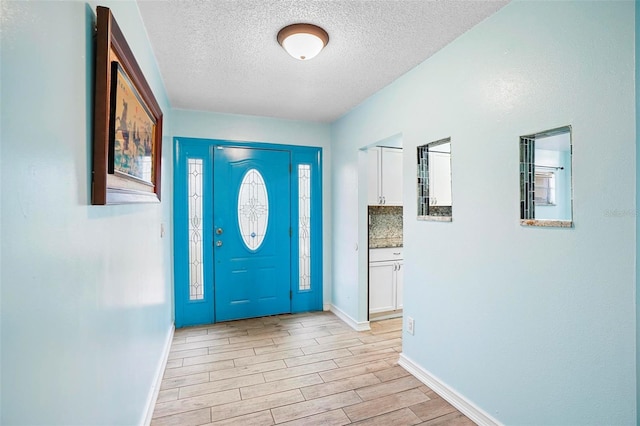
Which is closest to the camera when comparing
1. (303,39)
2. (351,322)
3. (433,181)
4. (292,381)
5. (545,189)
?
(545,189)

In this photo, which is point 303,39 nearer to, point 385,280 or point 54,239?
point 54,239

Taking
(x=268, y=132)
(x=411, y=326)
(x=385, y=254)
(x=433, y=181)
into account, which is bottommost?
(x=411, y=326)

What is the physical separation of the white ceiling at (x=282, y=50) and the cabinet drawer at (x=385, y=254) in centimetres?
178

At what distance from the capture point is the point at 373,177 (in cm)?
390

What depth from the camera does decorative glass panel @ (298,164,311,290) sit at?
14.1 feet

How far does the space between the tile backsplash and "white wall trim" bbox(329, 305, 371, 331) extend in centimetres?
97

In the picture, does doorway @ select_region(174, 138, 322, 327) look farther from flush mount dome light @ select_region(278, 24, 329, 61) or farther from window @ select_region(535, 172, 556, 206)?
window @ select_region(535, 172, 556, 206)

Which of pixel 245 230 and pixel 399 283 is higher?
pixel 245 230

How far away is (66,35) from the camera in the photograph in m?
0.94

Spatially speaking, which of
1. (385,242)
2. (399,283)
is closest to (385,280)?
(399,283)

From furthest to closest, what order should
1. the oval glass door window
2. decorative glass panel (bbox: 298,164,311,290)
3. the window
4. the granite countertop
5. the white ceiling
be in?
Answer: decorative glass panel (bbox: 298,164,311,290)
the granite countertop
the oval glass door window
the white ceiling
the window

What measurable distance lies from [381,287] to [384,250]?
17.8 inches

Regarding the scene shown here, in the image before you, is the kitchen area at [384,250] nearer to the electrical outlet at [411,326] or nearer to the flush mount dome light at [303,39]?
the electrical outlet at [411,326]

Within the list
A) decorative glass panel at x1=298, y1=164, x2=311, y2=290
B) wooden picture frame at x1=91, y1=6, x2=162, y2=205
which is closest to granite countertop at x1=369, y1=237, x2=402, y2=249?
→ decorative glass panel at x1=298, y1=164, x2=311, y2=290
